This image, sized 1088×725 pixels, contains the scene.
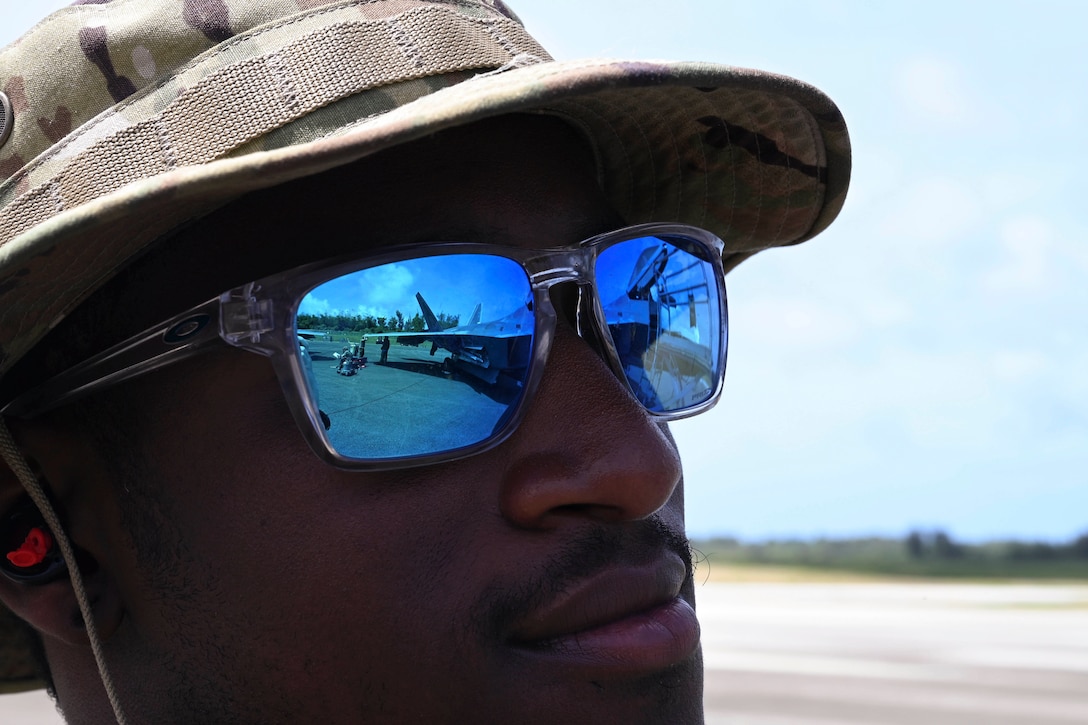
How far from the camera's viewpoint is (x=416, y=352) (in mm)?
1687

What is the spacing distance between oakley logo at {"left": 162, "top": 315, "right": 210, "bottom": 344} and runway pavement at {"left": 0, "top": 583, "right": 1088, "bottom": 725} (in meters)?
7.13

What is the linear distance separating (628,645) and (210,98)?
1.01 meters

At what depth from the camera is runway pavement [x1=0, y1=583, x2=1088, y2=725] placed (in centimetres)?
856

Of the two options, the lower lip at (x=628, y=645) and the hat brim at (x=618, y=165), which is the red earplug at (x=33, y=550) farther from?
the lower lip at (x=628, y=645)

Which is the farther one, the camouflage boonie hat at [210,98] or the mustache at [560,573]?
the mustache at [560,573]

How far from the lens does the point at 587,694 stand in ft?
5.48

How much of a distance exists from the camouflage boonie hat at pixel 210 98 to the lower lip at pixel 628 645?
756 mm

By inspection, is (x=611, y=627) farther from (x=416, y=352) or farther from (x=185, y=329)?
(x=185, y=329)

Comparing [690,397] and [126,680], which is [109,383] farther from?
[690,397]

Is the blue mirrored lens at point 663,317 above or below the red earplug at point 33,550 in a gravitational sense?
above

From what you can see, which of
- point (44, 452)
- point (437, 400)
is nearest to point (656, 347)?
point (437, 400)

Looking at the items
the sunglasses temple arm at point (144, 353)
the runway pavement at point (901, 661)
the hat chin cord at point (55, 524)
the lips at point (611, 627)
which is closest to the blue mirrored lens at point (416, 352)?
the sunglasses temple arm at point (144, 353)

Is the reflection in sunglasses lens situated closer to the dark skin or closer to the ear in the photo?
the dark skin

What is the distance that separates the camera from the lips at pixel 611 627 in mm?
1674
